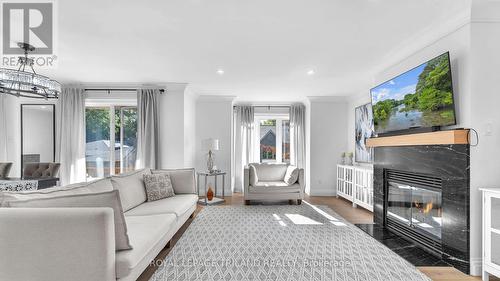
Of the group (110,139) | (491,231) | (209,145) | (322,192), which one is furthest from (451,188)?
(110,139)

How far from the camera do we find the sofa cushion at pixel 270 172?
5816mm

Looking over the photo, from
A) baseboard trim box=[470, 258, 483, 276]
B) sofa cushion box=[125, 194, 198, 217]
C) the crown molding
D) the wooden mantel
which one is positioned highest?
the crown molding

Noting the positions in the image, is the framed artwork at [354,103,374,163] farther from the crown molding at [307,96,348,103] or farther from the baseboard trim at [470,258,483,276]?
the baseboard trim at [470,258,483,276]

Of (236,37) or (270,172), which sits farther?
(270,172)

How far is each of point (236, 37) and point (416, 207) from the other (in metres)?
3.08

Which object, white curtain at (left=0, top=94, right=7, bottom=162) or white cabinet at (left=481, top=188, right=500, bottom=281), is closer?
white cabinet at (left=481, top=188, right=500, bottom=281)

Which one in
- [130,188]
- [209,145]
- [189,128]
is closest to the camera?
[130,188]

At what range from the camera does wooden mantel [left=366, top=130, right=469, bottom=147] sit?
239 cm

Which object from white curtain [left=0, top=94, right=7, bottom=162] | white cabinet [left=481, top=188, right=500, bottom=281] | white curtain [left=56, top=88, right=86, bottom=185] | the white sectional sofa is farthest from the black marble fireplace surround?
white curtain [left=0, top=94, right=7, bottom=162]

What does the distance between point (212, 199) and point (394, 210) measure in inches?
137

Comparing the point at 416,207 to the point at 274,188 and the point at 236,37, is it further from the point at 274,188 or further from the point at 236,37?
the point at 236,37

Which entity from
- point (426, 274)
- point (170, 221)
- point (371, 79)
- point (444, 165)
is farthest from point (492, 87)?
point (170, 221)

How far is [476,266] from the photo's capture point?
7.73 ft

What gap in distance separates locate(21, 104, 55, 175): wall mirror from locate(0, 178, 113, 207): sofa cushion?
3.51m
